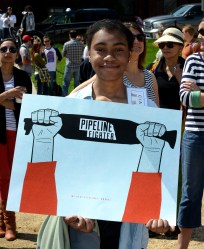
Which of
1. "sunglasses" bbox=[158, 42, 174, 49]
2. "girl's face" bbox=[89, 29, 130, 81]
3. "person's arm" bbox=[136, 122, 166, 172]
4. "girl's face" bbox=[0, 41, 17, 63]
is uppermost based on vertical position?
"sunglasses" bbox=[158, 42, 174, 49]

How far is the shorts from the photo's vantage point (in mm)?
4129

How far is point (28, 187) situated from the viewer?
8.46 feet

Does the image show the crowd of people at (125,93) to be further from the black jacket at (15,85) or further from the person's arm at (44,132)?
the person's arm at (44,132)

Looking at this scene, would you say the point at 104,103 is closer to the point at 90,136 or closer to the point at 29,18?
the point at 90,136

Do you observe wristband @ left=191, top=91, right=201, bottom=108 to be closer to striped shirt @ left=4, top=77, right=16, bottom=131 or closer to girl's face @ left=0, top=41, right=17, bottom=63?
striped shirt @ left=4, top=77, right=16, bottom=131

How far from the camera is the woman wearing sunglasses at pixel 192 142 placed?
3943mm

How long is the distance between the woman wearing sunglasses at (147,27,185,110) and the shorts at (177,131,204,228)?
1.21m

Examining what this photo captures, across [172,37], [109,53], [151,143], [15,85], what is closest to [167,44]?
[172,37]

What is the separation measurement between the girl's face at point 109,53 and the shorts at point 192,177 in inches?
59.4

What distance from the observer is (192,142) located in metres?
4.12

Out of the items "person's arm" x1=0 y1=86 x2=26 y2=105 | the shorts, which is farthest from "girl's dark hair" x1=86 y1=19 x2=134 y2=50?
"person's arm" x1=0 y1=86 x2=26 y2=105

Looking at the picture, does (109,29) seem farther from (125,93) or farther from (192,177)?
(192,177)

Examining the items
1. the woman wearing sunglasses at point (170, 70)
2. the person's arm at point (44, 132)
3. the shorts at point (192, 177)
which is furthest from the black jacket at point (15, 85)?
the person's arm at point (44, 132)

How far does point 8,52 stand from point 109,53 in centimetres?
265
